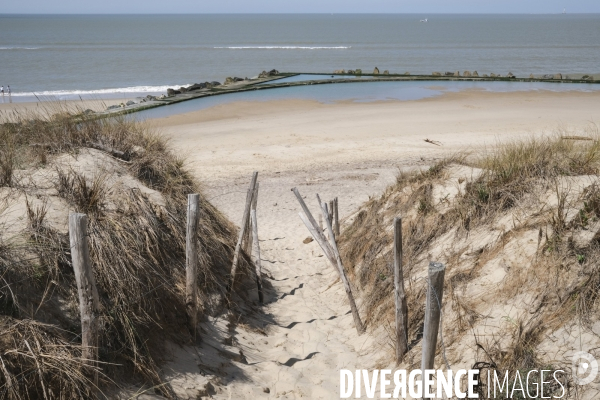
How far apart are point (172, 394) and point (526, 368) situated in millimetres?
3121

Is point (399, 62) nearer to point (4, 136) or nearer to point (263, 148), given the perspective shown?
point (263, 148)

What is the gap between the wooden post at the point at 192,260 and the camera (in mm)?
6059

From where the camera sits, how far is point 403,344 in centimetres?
589

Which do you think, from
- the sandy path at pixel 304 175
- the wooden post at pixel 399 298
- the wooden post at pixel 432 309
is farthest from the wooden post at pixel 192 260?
the wooden post at pixel 432 309

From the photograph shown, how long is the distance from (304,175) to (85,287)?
415 inches

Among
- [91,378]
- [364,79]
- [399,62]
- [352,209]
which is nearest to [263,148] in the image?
[352,209]

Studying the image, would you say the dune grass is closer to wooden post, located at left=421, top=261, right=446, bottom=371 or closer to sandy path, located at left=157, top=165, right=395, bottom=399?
sandy path, located at left=157, top=165, right=395, bottom=399

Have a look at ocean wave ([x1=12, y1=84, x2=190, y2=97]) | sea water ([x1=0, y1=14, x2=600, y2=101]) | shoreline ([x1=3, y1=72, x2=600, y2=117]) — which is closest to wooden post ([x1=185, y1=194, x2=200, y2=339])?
shoreline ([x1=3, y1=72, x2=600, y2=117])

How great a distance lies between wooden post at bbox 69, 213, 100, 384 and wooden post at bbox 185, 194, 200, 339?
55.5 inches

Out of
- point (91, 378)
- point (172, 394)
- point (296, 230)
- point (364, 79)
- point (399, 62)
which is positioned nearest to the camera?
point (91, 378)

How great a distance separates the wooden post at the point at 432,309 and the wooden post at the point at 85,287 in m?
2.68

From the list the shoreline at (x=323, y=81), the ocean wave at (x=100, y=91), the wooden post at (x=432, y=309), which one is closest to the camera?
the wooden post at (x=432, y=309)

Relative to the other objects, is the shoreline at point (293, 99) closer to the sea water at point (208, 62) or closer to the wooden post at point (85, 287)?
the sea water at point (208, 62)

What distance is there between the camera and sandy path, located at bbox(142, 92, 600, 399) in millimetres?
6133
